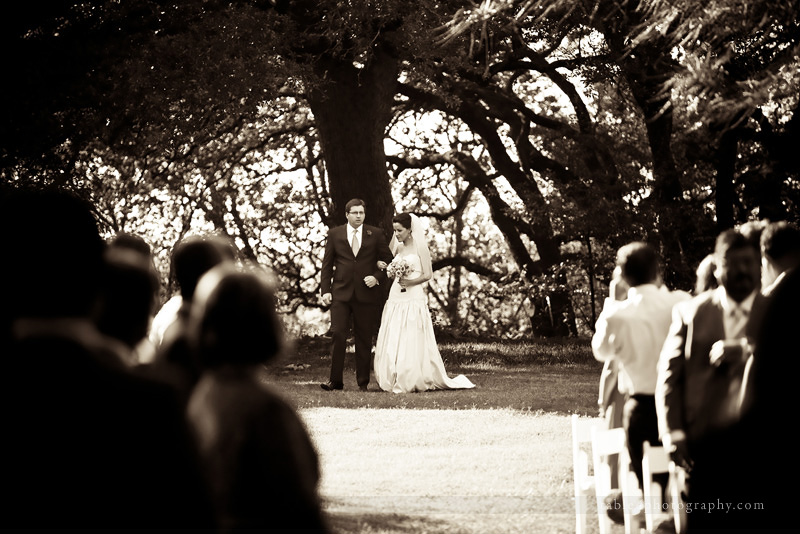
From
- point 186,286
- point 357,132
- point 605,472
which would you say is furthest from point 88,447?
point 357,132

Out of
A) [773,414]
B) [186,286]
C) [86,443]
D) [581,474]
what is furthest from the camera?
[581,474]

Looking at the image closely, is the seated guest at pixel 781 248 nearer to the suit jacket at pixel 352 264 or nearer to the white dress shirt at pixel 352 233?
the suit jacket at pixel 352 264

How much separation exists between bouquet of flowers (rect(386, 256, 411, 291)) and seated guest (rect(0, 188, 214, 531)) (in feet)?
44.5

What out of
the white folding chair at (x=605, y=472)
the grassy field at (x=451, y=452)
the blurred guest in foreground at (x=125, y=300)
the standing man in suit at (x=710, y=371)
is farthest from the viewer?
the grassy field at (x=451, y=452)

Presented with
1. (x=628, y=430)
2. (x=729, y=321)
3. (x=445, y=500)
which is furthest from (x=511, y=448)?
(x=729, y=321)

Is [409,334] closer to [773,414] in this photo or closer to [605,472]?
[605,472]

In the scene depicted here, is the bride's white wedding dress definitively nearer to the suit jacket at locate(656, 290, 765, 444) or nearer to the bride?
the bride

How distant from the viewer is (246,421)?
3.13m

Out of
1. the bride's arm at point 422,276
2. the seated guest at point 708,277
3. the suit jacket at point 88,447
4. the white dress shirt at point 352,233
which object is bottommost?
the suit jacket at point 88,447

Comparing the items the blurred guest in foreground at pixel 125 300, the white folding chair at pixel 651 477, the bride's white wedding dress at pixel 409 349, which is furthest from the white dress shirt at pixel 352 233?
the blurred guest in foreground at pixel 125 300

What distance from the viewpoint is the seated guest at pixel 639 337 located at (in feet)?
21.9

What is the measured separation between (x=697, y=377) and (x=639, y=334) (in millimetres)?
1404

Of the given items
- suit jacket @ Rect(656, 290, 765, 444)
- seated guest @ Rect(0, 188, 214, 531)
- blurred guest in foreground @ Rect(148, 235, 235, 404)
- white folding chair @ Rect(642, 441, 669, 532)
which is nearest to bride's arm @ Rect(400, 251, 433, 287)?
white folding chair @ Rect(642, 441, 669, 532)

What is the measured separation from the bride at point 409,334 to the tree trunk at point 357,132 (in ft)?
15.9
